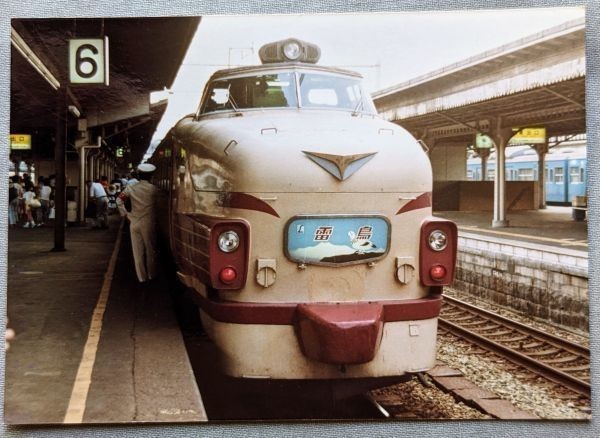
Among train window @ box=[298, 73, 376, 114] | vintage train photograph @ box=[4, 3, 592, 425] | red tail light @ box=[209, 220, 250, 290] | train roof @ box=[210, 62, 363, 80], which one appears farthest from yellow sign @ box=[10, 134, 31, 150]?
train window @ box=[298, 73, 376, 114]

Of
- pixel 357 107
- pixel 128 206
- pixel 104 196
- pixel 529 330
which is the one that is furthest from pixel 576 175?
pixel 104 196

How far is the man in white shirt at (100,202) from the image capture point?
242 inches

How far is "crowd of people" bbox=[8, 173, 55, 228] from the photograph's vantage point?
4617 millimetres

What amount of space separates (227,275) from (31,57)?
2.16 meters

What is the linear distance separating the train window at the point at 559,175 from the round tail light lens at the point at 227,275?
2592 mm

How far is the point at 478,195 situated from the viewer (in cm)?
479

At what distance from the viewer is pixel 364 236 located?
3.81 meters

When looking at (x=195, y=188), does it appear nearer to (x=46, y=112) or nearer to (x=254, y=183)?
(x=254, y=183)

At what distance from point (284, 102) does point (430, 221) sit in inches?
47.7

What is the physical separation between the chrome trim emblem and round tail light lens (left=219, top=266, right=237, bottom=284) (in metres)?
0.78

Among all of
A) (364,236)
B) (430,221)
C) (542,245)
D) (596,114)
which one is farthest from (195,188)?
(542,245)

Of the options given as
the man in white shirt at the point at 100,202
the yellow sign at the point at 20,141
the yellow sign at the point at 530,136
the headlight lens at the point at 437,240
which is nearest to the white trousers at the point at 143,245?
the man in white shirt at the point at 100,202

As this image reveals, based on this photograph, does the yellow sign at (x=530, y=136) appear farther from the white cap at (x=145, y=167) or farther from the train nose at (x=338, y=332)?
the white cap at (x=145, y=167)

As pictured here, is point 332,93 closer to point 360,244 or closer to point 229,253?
point 360,244
